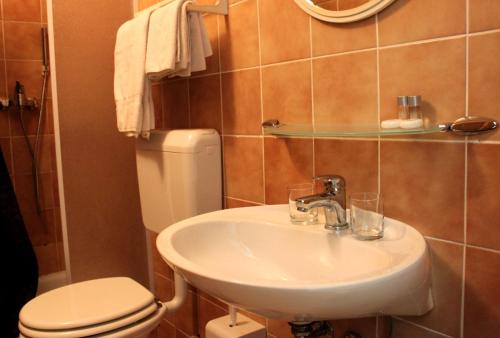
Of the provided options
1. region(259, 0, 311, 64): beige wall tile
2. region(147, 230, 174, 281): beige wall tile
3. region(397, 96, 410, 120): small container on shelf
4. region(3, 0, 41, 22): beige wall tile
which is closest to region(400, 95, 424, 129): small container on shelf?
region(397, 96, 410, 120): small container on shelf

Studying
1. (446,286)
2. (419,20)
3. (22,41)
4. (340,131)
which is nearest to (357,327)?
(446,286)

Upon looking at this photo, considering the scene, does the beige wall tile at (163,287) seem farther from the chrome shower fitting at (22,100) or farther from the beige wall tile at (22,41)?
the beige wall tile at (22,41)

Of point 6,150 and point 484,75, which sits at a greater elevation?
point 484,75

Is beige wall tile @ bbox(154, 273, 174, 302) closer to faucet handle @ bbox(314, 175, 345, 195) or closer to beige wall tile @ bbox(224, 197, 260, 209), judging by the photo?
beige wall tile @ bbox(224, 197, 260, 209)

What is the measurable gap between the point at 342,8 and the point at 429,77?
289 millimetres

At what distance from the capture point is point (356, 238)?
96 centimetres

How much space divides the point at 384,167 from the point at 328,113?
21 centimetres

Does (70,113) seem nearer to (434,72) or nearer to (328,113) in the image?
(328,113)

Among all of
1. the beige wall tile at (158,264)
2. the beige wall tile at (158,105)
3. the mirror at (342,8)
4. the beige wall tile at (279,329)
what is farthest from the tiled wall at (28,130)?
the mirror at (342,8)

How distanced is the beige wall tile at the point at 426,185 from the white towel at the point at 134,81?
2.75 ft

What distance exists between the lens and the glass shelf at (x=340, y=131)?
879mm

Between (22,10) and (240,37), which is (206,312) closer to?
(240,37)

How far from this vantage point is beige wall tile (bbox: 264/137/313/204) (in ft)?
3.99

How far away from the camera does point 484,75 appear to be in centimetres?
84
